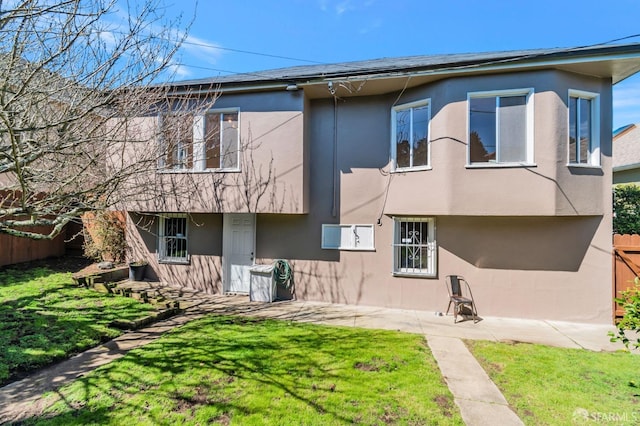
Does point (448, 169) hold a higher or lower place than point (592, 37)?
lower

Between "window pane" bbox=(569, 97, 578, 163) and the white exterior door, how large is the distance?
896cm

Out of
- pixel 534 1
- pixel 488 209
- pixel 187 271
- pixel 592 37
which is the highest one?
pixel 534 1

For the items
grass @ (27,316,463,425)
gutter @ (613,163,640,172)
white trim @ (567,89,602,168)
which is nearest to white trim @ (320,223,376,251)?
grass @ (27,316,463,425)

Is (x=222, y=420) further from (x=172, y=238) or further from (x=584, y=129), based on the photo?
(x=584, y=129)

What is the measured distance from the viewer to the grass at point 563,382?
379 centimetres

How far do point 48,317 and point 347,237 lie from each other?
7.42 m

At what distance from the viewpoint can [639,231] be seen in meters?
8.49

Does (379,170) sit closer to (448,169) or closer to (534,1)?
(448,169)

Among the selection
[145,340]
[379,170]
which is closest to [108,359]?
[145,340]

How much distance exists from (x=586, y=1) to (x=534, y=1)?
4.93ft

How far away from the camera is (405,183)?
27.5 ft

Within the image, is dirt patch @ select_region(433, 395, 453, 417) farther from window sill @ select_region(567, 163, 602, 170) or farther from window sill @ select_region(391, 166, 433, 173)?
window sill @ select_region(567, 163, 602, 170)

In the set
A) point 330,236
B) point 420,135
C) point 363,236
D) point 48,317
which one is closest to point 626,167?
point 420,135

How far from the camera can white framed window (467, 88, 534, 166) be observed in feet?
24.0
